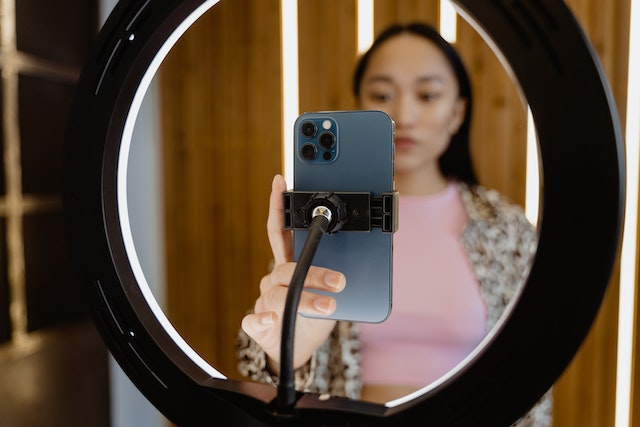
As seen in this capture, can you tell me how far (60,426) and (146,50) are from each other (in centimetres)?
119

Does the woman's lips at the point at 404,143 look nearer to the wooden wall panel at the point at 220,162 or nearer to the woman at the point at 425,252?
the woman at the point at 425,252

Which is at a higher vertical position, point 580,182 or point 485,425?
point 580,182

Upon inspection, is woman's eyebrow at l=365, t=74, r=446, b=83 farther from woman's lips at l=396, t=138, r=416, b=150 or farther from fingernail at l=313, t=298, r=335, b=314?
fingernail at l=313, t=298, r=335, b=314

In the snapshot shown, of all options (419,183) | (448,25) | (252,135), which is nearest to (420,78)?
(419,183)

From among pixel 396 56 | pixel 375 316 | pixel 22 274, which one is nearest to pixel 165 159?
pixel 22 274

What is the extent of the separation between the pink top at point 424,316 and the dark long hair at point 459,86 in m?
0.14

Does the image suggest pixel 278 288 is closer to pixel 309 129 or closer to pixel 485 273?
pixel 309 129

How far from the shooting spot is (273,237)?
0.39 meters

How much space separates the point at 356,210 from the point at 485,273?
63cm

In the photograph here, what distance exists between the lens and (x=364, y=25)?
49.0 inches

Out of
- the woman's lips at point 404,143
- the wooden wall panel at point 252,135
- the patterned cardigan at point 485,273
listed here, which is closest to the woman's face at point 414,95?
the woman's lips at point 404,143

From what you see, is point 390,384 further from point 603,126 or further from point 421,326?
point 603,126

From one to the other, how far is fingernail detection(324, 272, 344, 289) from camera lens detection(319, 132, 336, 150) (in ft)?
0.26

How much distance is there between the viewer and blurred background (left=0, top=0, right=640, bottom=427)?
105 cm
